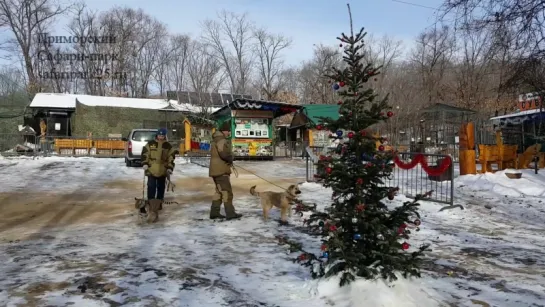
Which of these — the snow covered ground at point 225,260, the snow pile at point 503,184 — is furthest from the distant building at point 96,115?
the snow pile at point 503,184

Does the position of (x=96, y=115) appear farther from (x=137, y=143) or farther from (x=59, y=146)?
(x=137, y=143)

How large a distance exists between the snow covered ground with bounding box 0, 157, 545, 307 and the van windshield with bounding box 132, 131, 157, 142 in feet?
26.9

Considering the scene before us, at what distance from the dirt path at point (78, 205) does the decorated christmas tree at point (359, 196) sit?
5151 millimetres

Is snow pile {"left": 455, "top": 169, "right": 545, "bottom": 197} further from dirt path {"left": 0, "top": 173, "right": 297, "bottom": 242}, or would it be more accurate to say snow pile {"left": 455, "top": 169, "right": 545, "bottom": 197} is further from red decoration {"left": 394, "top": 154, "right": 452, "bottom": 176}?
dirt path {"left": 0, "top": 173, "right": 297, "bottom": 242}

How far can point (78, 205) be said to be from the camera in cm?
1000

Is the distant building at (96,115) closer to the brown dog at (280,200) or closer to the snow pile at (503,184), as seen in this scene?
the snow pile at (503,184)

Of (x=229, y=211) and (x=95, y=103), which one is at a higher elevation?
(x=95, y=103)

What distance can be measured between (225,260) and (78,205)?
593cm

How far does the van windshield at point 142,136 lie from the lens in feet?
61.9

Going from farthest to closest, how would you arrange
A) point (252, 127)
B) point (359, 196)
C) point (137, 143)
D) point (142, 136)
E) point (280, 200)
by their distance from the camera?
1. point (252, 127)
2. point (142, 136)
3. point (137, 143)
4. point (280, 200)
5. point (359, 196)

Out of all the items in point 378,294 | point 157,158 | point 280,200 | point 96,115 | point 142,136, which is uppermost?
point 96,115

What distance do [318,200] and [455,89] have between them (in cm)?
4262

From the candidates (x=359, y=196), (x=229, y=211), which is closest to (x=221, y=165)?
(x=229, y=211)

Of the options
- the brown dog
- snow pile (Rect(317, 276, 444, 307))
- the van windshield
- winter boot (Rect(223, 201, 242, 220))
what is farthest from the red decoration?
the van windshield
